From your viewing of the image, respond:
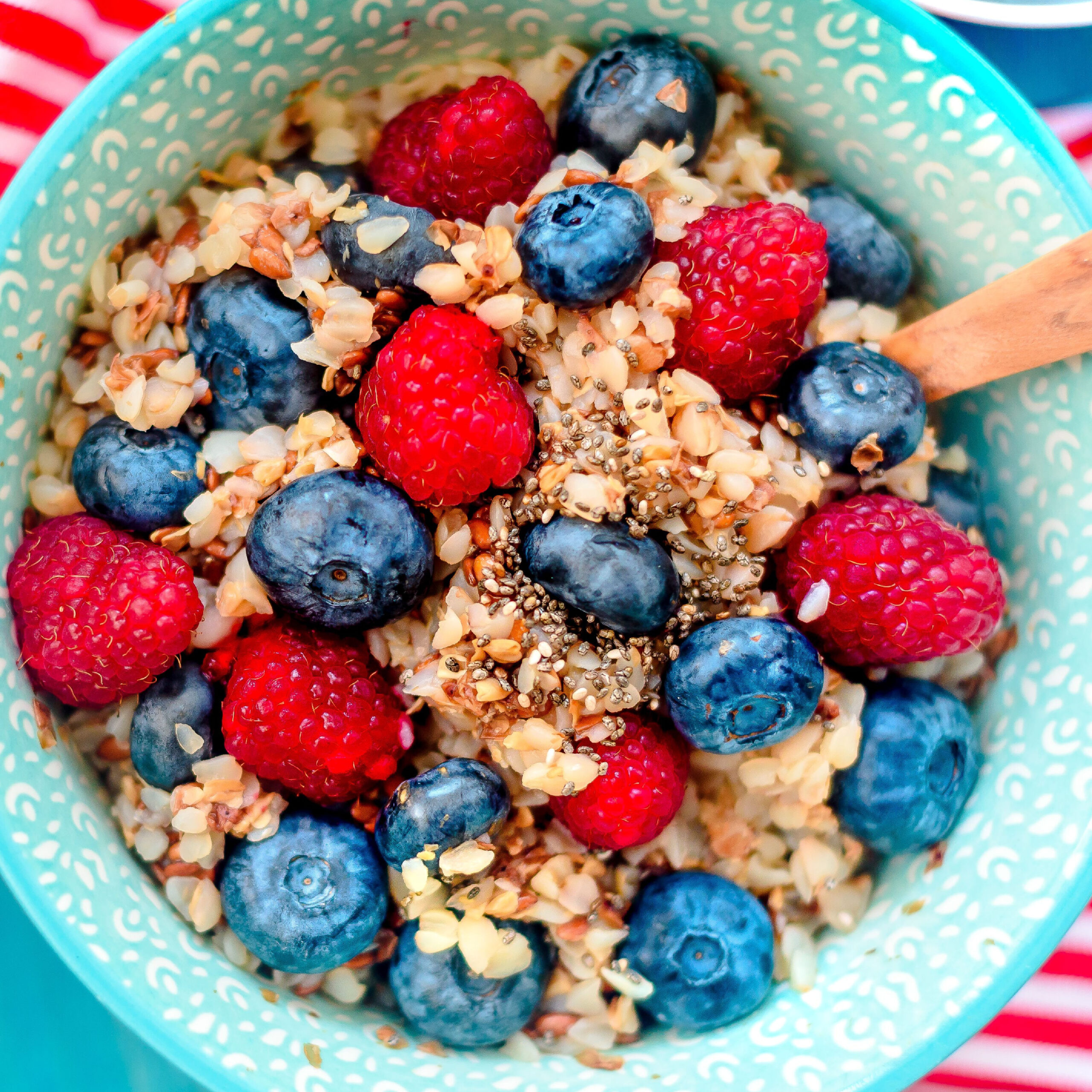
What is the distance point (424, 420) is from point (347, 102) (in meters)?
0.47

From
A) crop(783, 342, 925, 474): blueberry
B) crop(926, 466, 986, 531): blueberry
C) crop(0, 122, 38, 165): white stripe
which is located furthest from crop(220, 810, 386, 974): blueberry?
crop(0, 122, 38, 165): white stripe

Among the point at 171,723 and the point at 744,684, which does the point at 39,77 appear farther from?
the point at 744,684

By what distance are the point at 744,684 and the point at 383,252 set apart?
0.53m

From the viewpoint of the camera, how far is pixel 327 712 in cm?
91

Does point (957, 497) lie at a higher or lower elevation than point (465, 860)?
higher

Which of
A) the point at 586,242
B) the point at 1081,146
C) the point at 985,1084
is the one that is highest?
the point at 1081,146

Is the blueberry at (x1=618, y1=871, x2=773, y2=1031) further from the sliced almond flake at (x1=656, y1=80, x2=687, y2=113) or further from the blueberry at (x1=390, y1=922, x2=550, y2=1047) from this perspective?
the sliced almond flake at (x1=656, y1=80, x2=687, y2=113)

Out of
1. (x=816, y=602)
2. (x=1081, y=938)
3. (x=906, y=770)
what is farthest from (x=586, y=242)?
(x=1081, y=938)

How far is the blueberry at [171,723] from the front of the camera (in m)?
0.93

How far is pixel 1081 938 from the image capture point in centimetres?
123

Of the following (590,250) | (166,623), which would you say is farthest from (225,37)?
(166,623)

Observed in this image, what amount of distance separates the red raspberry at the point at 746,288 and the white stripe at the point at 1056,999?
2.89ft

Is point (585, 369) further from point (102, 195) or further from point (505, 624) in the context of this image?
point (102, 195)

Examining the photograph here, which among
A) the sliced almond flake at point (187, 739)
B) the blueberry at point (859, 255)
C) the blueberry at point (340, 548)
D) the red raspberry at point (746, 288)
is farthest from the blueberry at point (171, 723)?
the blueberry at point (859, 255)
